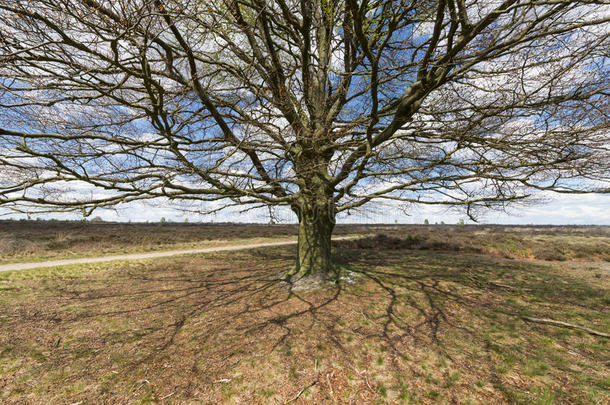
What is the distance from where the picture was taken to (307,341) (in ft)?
12.8

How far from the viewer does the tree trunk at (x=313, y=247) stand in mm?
6473

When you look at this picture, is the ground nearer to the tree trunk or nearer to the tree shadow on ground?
the tree shadow on ground

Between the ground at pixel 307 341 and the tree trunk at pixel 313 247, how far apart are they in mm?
509

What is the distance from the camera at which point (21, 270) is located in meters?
8.79

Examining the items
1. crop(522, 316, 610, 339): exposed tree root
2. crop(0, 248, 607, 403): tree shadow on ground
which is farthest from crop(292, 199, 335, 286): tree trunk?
crop(522, 316, 610, 339): exposed tree root

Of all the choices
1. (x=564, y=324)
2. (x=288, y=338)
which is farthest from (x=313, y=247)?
(x=564, y=324)

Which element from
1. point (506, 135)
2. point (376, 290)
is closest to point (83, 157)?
point (376, 290)

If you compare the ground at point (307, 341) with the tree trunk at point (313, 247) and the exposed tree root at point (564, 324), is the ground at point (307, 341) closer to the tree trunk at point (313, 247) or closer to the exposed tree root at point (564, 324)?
the exposed tree root at point (564, 324)

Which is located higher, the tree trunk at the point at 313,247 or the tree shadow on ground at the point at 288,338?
the tree trunk at the point at 313,247

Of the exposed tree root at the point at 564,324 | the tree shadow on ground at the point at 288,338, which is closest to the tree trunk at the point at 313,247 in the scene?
the tree shadow on ground at the point at 288,338

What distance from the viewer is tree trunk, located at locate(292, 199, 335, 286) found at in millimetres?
6473

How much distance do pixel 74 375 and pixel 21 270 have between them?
30.7 feet

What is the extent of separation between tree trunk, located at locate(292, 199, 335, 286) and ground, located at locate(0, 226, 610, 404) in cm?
51

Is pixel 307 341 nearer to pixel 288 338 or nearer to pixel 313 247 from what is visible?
pixel 288 338
